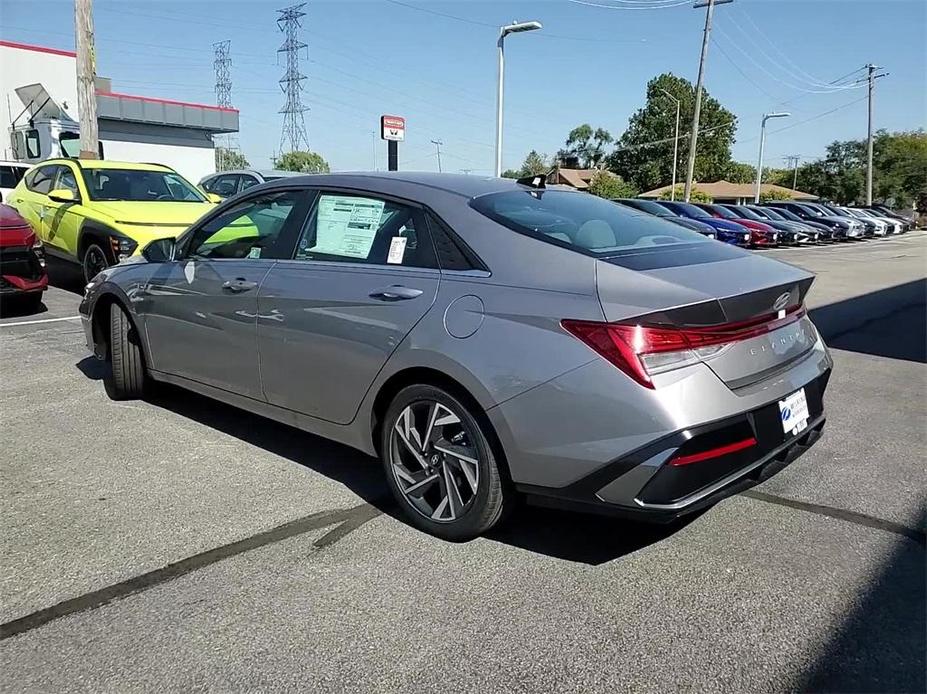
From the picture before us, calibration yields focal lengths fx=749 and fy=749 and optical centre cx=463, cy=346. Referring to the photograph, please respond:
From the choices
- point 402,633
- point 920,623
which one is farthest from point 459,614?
point 920,623

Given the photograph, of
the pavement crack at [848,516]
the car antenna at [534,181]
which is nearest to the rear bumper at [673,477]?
the pavement crack at [848,516]

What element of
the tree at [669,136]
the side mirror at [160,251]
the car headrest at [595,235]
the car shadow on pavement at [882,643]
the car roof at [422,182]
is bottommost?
the car shadow on pavement at [882,643]

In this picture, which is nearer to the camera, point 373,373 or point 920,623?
point 920,623

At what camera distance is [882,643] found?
2.53 meters

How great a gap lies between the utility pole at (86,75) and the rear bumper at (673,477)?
14.6 metres

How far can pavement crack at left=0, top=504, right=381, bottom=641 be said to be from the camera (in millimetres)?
2650

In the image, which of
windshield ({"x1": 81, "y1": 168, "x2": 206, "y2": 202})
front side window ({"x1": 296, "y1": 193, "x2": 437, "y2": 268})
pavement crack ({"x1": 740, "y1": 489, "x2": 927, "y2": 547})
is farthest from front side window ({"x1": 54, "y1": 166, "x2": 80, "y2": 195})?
pavement crack ({"x1": 740, "y1": 489, "x2": 927, "y2": 547})

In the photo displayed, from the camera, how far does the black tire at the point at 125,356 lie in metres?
5.00

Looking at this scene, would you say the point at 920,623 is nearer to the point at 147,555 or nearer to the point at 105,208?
the point at 147,555

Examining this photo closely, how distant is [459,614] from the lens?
8.80 feet

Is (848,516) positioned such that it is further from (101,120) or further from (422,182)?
(101,120)

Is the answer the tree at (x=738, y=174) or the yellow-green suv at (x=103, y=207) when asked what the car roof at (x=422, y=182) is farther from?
the tree at (x=738, y=174)

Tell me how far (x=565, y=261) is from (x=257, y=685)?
1827mm

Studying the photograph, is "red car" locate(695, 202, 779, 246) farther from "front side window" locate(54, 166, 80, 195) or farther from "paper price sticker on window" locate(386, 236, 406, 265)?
"paper price sticker on window" locate(386, 236, 406, 265)
